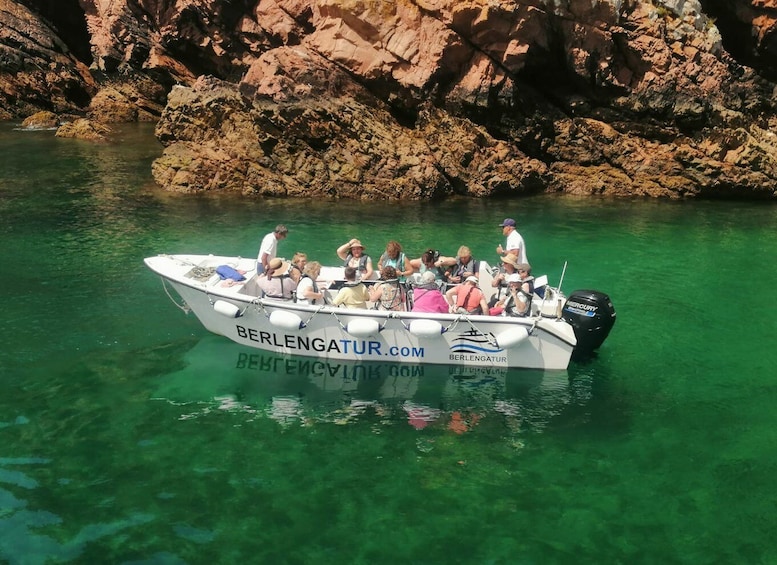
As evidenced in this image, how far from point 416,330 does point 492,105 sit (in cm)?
1285

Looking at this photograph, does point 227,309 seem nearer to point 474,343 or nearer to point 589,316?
point 474,343

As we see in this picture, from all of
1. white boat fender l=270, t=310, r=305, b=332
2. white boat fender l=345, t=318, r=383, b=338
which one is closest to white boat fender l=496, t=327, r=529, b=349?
white boat fender l=345, t=318, r=383, b=338

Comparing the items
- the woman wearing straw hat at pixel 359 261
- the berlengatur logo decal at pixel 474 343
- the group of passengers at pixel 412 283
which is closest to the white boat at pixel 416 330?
the berlengatur logo decal at pixel 474 343

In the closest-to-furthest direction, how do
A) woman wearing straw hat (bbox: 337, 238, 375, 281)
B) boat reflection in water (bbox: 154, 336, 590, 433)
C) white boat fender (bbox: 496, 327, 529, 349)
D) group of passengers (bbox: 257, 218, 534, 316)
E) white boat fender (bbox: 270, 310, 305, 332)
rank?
boat reflection in water (bbox: 154, 336, 590, 433) → white boat fender (bbox: 496, 327, 529, 349) → white boat fender (bbox: 270, 310, 305, 332) → group of passengers (bbox: 257, 218, 534, 316) → woman wearing straw hat (bbox: 337, 238, 375, 281)

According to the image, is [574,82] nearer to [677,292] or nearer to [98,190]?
[677,292]

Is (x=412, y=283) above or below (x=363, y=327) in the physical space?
above

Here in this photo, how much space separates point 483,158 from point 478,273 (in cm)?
1042

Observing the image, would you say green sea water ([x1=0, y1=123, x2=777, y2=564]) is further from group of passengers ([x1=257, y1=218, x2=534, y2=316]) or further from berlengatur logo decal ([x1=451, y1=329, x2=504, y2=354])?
group of passengers ([x1=257, y1=218, x2=534, y2=316])

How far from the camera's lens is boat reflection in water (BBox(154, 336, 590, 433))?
9133mm

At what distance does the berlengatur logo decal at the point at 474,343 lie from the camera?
10.1m

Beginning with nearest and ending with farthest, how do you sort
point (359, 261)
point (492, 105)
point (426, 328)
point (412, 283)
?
point (426, 328), point (412, 283), point (359, 261), point (492, 105)

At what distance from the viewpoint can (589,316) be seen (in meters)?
9.96

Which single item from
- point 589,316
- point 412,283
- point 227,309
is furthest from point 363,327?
point 589,316

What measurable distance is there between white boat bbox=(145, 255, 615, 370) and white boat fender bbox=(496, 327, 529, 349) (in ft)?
0.05
